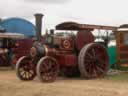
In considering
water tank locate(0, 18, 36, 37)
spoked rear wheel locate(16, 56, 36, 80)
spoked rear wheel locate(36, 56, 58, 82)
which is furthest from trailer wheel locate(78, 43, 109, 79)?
water tank locate(0, 18, 36, 37)

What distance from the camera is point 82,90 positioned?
1054 cm

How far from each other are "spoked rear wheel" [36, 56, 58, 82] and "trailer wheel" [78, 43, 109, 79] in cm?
96

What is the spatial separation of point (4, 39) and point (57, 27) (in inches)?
258

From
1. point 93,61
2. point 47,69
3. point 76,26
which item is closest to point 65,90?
point 47,69

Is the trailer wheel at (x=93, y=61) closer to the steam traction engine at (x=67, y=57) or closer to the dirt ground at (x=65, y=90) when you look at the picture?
the steam traction engine at (x=67, y=57)

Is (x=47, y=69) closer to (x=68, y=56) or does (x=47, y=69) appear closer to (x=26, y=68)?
(x=68, y=56)

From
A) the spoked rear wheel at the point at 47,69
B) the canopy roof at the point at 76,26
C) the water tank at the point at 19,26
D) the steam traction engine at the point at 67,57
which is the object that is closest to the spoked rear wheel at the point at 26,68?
the steam traction engine at the point at 67,57

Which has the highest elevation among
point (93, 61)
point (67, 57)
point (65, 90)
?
point (67, 57)

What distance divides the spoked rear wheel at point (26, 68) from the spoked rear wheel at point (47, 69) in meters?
1.03

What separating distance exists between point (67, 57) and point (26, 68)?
5.29 feet

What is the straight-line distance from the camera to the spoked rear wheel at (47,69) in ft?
42.5

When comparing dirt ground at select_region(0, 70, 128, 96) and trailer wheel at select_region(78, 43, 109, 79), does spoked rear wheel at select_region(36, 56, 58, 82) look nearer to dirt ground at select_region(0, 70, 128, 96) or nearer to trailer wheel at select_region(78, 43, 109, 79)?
trailer wheel at select_region(78, 43, 109, 79)

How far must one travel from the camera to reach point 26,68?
14.3m

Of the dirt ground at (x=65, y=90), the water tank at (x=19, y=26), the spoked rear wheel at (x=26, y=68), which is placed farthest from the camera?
the water tank at (x=19, y=26)
